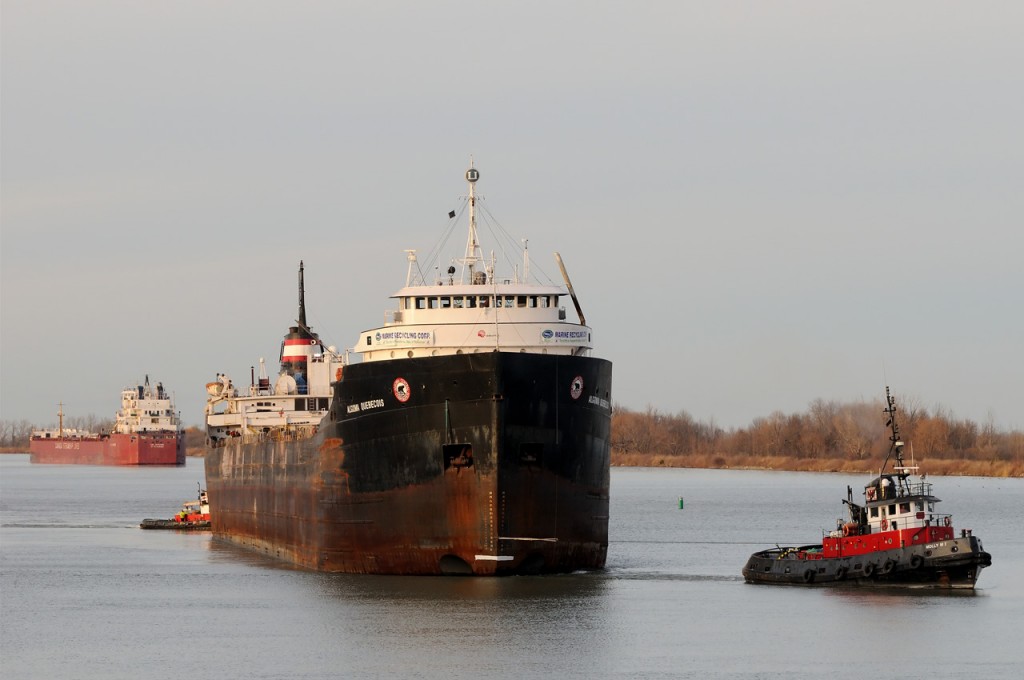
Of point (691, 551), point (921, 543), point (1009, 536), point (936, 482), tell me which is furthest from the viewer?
point (936, 482)

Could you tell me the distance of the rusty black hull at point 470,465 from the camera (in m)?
35.4

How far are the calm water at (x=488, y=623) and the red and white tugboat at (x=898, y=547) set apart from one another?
68 cm

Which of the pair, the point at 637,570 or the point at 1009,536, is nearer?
the point at 637,570

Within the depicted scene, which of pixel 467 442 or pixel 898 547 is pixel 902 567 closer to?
pixel 898 547

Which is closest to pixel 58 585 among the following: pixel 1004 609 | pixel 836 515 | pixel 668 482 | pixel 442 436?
pixel 442 436

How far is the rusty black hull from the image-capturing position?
35.4 metres

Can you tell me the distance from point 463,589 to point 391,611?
96.8 inches

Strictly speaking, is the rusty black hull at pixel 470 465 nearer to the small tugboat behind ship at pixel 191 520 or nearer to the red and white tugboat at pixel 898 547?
the red and white tugboat at pixel 898 547

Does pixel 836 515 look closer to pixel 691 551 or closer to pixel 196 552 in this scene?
pixel 691 551

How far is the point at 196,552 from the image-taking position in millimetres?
52500

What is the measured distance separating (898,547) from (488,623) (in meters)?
10.4

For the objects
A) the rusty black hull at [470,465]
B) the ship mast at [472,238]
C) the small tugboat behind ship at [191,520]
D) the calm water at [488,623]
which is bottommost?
the calm water at [488,623]

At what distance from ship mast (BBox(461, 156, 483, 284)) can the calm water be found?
824cm

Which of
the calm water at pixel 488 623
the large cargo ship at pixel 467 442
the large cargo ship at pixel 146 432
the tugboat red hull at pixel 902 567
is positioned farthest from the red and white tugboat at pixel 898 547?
the large cargo ship at pixel 146 432
